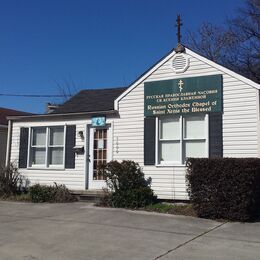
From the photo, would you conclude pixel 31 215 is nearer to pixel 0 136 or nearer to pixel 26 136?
pixel 26 136

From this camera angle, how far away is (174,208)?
12.4 meters

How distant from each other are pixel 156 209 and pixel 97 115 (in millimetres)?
4114

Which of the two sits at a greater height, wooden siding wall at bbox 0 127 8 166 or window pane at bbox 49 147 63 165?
wooden siding wall at bbox 0 127 8 166

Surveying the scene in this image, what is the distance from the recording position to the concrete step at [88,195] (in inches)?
567

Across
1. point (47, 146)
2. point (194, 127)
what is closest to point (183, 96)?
point (194, 127)

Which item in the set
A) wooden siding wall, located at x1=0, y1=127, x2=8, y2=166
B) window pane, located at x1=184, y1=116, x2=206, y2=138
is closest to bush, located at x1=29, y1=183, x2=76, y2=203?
window pane, located at x1=184, y1=116, x2=206, y2=138

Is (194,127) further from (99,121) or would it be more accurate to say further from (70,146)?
(70,146)

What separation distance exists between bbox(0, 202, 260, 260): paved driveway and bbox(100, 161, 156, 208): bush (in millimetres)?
678

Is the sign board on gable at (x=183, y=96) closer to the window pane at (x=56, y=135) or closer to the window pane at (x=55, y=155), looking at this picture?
the window pane at (x=56, y=135)

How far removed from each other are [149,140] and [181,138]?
1.07 metres

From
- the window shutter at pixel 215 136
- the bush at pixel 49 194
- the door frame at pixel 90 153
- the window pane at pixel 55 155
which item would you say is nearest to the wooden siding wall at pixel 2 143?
the window pane at pixel 55 155

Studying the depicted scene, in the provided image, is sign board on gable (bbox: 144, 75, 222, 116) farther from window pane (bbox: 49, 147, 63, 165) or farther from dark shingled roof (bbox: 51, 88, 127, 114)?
window pane (bbox: 49, 147, 63, 165)

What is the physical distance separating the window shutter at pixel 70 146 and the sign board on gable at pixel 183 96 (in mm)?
2829

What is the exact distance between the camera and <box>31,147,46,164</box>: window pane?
53.0 feet
